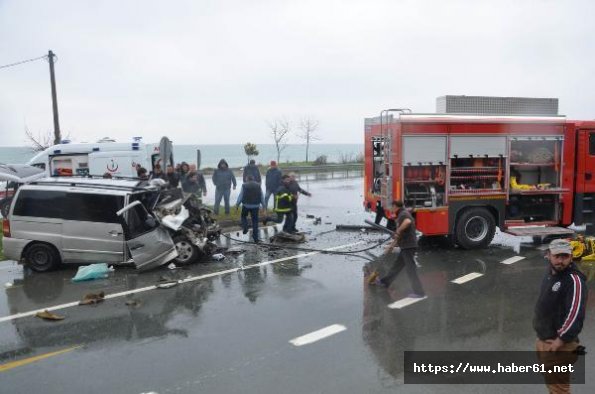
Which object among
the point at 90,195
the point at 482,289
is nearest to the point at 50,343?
the point at 90,195

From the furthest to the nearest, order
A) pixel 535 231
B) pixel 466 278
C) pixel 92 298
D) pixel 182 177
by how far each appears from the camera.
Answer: pixel 182 177 → pixel 535 231 → pixel 466 278 → pixel 92 298

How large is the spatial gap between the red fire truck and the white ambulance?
858 centimetres

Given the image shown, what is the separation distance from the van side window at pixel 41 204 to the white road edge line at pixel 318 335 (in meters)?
5.68

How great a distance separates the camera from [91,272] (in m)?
9.21

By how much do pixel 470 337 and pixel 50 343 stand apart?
16.4 ft

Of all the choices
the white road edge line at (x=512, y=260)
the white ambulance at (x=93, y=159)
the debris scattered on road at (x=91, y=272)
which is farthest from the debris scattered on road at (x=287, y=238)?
the white ambulance at (x=93, y=159)

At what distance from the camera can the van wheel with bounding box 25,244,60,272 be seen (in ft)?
32.0

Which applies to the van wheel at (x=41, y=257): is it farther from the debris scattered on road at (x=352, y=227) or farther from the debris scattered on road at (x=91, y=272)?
the debris scattered on road at (x=352, y=227)

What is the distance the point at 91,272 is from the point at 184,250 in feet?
5.61

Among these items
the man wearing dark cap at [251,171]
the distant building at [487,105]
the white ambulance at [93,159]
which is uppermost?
the distant building at [487,105]

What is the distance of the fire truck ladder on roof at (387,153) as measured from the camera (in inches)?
435

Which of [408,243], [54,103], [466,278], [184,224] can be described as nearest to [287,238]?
[184,224]

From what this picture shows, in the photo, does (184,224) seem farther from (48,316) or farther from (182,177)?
(182,177)

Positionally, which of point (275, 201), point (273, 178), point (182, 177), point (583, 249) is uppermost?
point (182, 177)
